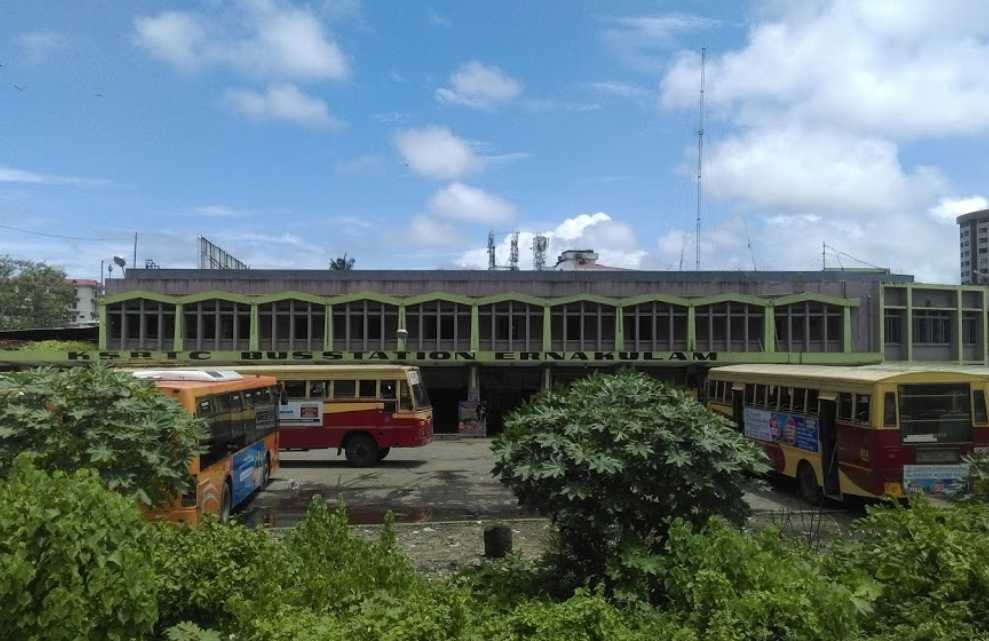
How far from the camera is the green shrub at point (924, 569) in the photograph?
429 cm

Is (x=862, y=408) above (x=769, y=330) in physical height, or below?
below

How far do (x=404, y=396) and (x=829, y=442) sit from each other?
11.4 meters

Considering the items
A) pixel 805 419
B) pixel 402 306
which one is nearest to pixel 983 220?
pixel 402 306

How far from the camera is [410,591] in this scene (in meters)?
4.79

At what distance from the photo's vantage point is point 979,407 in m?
12.8

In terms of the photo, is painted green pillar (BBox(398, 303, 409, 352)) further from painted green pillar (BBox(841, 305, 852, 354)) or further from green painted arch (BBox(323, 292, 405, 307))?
painted green pillar (BBox(841, 305, 852, 354))

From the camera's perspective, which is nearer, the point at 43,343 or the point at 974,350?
the point at 43,343

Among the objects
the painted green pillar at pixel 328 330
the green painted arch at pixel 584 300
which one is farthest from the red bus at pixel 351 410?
the green painted arch at pixel 584 300

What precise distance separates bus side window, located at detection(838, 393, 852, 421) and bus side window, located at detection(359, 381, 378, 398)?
40.3ft

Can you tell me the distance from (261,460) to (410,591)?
38.5 feet

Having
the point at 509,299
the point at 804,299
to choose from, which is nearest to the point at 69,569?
the point at 509,299

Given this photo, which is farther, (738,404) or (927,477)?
(738,404)

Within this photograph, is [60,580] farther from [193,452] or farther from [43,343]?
[43,343]

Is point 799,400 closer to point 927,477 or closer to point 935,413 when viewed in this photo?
point 935,413
